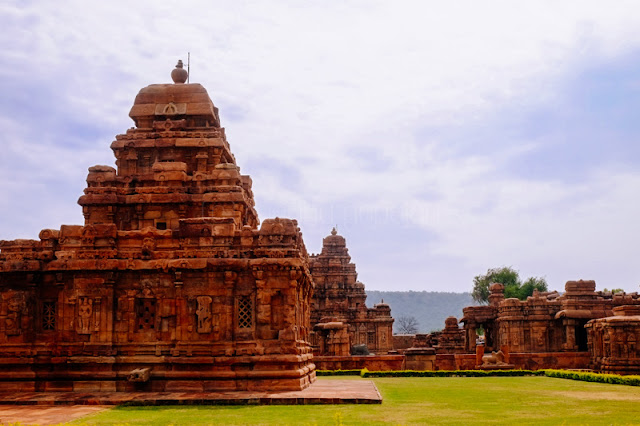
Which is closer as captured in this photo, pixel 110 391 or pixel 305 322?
pixel 110 391

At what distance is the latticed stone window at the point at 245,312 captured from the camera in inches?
855

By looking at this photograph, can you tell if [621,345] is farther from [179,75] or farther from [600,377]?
[179,75]

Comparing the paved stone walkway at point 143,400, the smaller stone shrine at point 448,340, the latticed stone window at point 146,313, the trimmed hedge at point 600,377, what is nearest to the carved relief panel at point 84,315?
the latticed stone window at point 146,313

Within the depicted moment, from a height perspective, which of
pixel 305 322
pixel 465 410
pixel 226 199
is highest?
pixel 226 199

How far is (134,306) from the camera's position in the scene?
2194 cm

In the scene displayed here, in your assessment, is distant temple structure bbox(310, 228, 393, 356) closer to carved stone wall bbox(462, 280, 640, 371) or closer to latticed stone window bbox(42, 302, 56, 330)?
carved stone wall bbox(462, 280, 640, 371)

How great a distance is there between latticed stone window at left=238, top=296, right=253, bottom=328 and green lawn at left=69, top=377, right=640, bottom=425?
4.29m

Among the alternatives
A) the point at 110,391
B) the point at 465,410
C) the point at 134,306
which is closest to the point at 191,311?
the point at 134,306

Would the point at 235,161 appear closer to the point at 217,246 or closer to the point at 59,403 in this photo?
the point at 217,246

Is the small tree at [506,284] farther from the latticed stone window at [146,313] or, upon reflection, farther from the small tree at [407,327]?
the latticed stone window at [146,313]

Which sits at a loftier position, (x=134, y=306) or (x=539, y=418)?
(x=134, y=306)

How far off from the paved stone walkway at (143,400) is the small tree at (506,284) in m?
69.0

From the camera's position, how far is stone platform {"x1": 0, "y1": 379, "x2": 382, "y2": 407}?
1827 centimetres

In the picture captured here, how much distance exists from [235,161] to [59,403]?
13.8m
